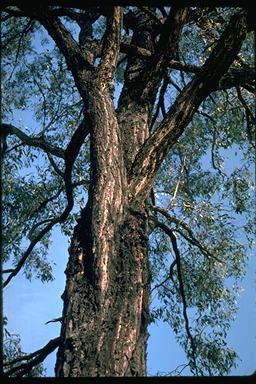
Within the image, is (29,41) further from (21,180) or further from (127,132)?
(127,132)

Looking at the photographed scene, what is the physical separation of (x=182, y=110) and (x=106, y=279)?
5.11 feet

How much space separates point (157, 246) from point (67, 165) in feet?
15.9

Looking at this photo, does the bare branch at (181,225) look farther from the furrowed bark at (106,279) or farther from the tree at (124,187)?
the furrowed bark at (106,279)

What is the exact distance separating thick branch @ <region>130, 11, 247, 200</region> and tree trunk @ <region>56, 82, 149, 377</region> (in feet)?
0.52

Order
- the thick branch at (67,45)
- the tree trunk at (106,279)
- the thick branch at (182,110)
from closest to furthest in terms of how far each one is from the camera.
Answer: the tree trunk at (106,279)
the thick branch at (182,110)
the thick branch at (67,45)

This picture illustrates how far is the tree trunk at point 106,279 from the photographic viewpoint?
9.96 ft

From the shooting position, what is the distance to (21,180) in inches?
353

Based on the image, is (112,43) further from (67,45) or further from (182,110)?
(182,110)

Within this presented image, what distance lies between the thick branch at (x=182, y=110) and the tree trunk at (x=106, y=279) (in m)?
0.16

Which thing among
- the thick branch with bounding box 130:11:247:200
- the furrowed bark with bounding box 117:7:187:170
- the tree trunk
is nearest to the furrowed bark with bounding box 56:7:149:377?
the tree trunk

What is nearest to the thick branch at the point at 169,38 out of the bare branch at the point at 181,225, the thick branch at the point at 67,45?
the thick branch at the point at 67,45

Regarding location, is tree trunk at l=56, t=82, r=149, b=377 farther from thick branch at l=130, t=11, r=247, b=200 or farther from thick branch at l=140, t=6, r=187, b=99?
thick branch at l=140, t=6, r=187, b=99

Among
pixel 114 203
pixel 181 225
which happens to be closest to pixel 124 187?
pixel 114 203

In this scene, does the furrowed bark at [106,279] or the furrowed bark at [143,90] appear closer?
the furrowed bark at [106,279]
